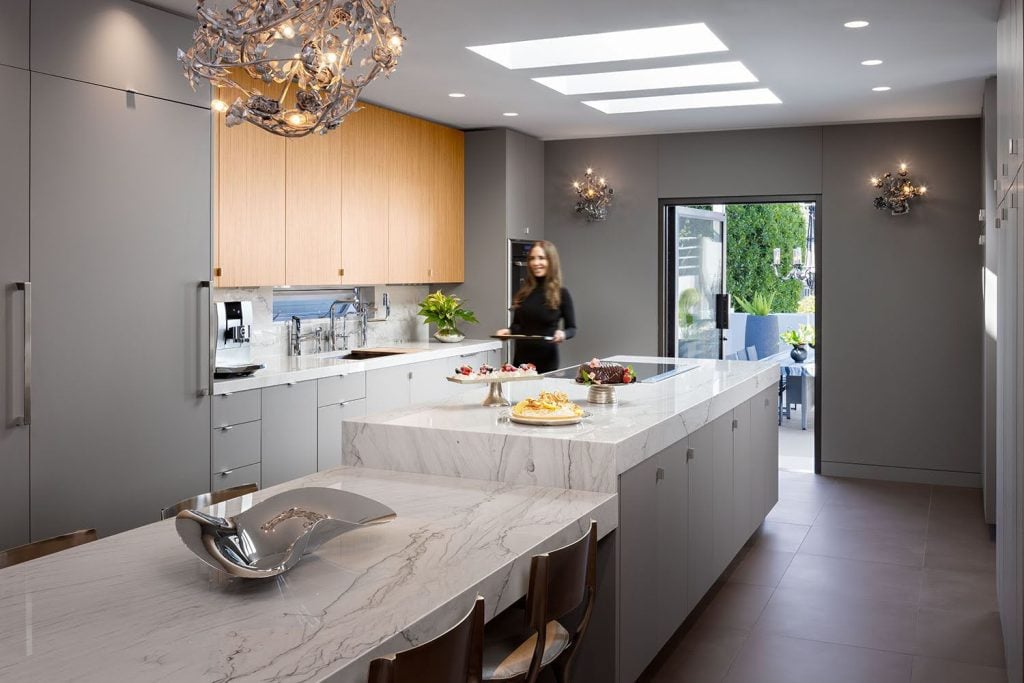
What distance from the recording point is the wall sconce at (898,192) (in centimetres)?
667

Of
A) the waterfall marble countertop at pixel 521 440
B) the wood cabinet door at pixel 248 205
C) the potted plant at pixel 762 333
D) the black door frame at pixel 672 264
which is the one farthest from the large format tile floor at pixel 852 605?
the potted plant at pixel 762 333

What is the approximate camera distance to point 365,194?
6.08 metres

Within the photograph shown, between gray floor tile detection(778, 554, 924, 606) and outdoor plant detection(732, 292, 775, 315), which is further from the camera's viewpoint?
outdoor plant detection(732, 292, 775, 315)

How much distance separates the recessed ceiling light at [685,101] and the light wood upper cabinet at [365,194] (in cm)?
142

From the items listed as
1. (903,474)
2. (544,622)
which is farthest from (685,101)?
(544,622)

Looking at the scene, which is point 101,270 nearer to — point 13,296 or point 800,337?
point 13,296

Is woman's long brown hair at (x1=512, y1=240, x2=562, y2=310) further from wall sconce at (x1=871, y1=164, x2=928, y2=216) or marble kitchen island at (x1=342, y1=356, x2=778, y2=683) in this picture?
wall sconce at (x1=871, y1=164, x2=928, y2=216)

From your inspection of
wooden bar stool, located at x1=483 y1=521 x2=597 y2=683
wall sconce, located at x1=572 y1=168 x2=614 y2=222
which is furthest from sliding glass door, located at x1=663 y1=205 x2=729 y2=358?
wooden bar stool, located at x1=483 y1=521 x2=597 y2=683

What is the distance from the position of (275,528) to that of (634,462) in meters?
1.27

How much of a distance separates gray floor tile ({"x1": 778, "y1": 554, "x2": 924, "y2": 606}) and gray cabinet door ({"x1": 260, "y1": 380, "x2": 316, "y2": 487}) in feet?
8.42

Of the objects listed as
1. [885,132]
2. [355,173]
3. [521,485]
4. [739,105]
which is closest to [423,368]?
[355,173]

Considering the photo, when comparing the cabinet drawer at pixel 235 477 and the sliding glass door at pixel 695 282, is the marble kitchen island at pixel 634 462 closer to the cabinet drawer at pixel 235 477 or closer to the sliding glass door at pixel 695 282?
the cabinet drawer at pixel 235 477

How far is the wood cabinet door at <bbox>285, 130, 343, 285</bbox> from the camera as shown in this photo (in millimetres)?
5352

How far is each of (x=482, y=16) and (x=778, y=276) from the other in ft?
28.3
